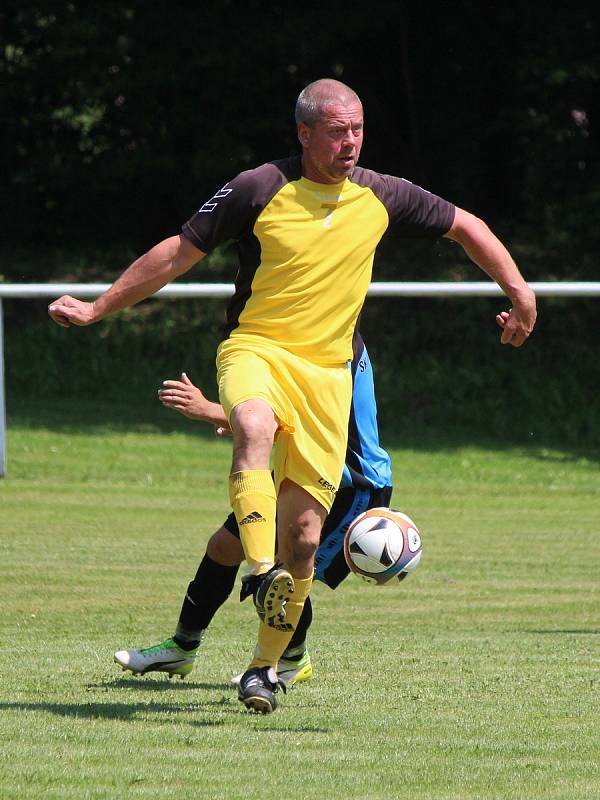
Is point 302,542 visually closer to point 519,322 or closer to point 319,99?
point 519,322

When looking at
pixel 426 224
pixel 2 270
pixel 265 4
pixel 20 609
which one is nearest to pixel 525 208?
pixel 265 4

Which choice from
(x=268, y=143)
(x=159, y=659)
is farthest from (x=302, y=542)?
(x=268, y=143)

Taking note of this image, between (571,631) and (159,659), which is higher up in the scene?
(159,659)

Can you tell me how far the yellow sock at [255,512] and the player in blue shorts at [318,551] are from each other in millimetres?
873

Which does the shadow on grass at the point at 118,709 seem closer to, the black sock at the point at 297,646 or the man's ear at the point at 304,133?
the black sock at the point at 297,646

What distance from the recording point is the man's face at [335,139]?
612 cm

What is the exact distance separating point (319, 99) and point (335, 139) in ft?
0.56

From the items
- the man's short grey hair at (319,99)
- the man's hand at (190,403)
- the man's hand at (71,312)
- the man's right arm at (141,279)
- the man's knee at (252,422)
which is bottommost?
the man's hand at (190,403)

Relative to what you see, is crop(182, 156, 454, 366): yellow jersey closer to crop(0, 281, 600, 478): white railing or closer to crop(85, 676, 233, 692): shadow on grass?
crop(85, 676, 233, 692): shadow on grass

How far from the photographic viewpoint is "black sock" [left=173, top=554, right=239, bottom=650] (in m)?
6.79

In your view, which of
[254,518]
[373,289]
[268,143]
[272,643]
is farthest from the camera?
[268,143]

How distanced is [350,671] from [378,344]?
16.1 m

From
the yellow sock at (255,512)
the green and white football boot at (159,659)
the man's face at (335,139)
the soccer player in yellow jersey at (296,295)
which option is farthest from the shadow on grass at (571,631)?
the man's face at (335,139)

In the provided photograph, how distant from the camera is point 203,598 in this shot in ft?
22.3
